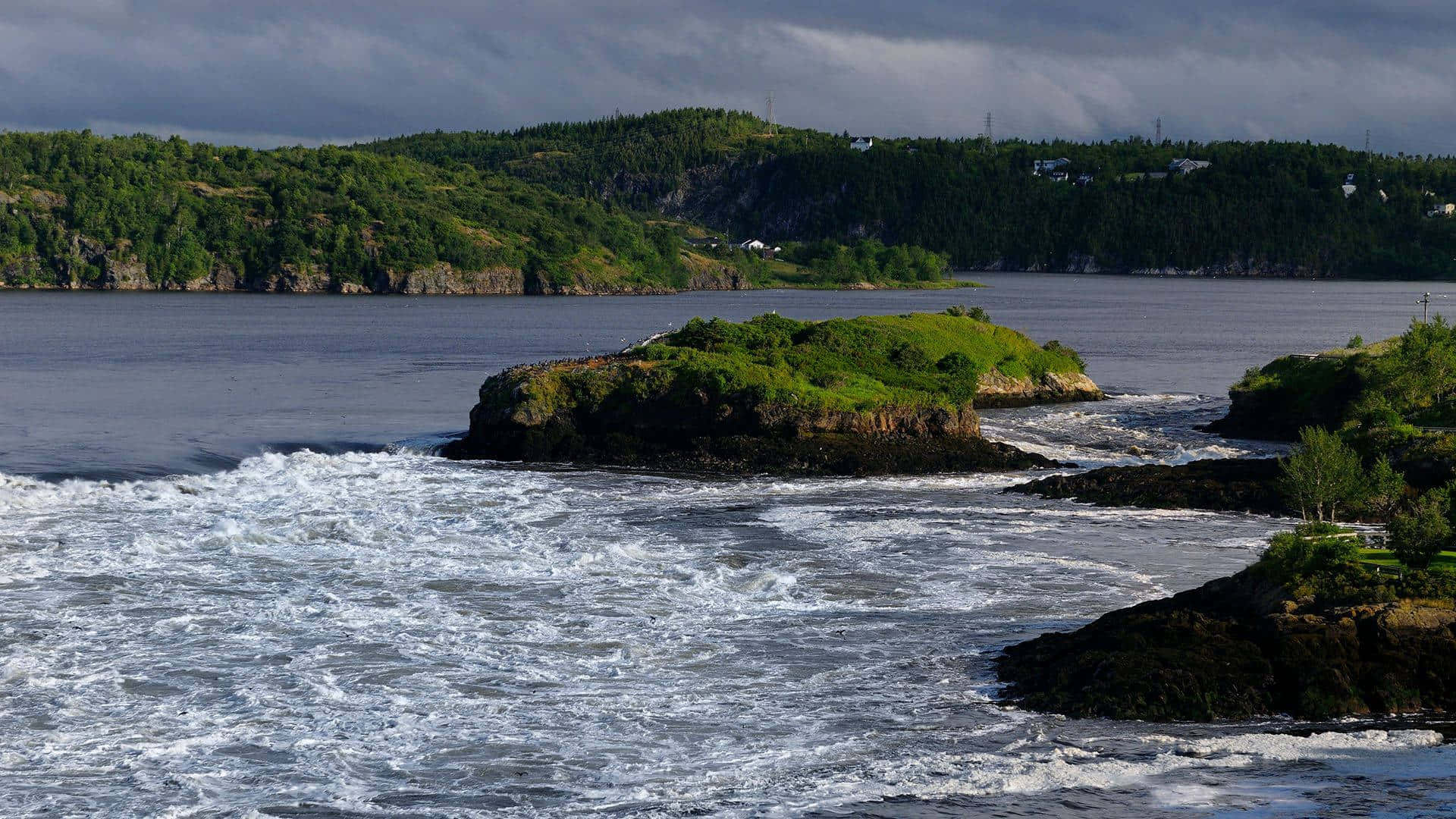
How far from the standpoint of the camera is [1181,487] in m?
33.5

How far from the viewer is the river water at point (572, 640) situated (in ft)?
47.7

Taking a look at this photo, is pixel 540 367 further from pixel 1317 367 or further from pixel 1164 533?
pixel 1317 367

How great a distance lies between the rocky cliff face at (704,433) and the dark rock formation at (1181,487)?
4.20 m

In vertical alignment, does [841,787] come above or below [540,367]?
below

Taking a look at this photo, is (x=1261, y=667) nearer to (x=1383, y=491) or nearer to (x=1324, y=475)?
(x=1324, y=475)

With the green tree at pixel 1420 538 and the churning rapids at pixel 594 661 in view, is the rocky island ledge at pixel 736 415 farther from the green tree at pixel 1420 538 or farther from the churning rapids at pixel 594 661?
the green tree at pixel 1420 538

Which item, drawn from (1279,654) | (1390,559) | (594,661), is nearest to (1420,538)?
(1390,559)

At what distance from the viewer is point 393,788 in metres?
14.4

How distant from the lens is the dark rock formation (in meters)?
32.5

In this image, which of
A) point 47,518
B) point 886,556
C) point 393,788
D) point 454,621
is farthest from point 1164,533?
point 47,518

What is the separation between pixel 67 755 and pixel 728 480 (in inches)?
896

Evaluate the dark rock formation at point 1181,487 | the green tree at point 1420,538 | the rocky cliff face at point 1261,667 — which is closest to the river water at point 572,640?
the rocky cliff face at point 1261,667

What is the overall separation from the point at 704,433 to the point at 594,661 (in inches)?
836

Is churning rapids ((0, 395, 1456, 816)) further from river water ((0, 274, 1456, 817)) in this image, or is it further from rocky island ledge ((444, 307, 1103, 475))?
rocky island ledge ((444, 307, 1103, 475))
